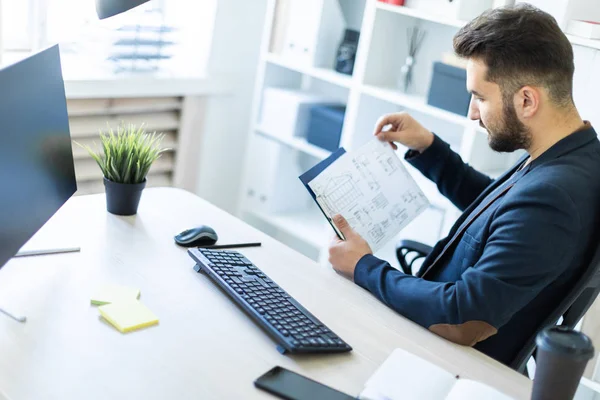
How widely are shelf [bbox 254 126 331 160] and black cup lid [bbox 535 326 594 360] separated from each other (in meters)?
2.05

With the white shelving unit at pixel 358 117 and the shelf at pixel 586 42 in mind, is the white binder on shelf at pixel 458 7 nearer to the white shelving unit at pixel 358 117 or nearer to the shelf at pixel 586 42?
the white shelving unit at pixel 358 117

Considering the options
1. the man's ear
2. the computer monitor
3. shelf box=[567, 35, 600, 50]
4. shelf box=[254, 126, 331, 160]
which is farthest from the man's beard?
shelf box=[254, 126, 331, 160]

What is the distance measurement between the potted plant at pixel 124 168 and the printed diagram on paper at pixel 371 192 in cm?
43

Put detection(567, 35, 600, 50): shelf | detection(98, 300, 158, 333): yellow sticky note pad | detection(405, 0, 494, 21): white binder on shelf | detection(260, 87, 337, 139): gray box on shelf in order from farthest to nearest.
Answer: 1. detection(260, 87, 337, 139): gray box on shelf
2. detection(405, 0, 494, 21): white binder on shelf
3. detection(567, 35, 600, 50): shelf
4. detection(98, 300, 158, 333): yellow sticky note pad

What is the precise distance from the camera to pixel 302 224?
3.41 metres

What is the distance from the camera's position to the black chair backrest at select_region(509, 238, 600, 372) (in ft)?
5.23

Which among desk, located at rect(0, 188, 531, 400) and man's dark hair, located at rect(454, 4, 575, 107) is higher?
man's dark hair, located at rect(454, 4, 575, 107)

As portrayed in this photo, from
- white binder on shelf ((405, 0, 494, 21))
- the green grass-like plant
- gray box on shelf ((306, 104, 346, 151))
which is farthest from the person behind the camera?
gray box on shelf ((306, 104, 346, 151))

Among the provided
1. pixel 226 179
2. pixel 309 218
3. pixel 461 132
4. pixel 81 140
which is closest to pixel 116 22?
pixel 81 140

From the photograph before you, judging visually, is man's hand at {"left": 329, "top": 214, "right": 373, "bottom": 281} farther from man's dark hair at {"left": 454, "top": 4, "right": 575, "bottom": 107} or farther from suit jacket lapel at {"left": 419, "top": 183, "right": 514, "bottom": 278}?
man's dark hair at {"left": 454, "top": 4, "right": 575, "bottom": 107}

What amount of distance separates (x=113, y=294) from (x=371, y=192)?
72cm

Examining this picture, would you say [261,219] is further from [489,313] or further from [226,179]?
[489,313]

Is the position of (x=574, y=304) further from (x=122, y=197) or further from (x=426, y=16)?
→ (x=426, y=16)

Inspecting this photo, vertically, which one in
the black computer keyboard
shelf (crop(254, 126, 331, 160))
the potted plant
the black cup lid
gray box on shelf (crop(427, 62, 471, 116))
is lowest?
shelf (crop(254, 126, 331, 160))
